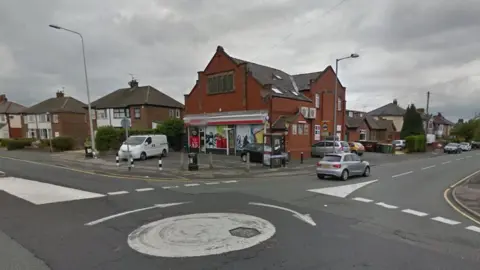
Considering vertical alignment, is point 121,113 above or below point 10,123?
above

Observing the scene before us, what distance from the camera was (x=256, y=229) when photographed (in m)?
6.73

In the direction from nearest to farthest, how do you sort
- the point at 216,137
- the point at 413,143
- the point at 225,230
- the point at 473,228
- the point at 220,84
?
the point at 225,230
the point at 473,228
the point at 216,137
the point at 220,84
the point at 413,143

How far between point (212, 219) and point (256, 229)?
1.33 metres

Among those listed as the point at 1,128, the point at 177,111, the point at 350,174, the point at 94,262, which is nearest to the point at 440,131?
the point at 177,111

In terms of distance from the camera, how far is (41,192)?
10828mm

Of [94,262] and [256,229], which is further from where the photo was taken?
[256,229]

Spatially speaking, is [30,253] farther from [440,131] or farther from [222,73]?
[440,131]

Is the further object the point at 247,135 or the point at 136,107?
the point at 136,107

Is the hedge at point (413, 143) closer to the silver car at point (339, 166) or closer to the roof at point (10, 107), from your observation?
the silver car at point (339, 166)

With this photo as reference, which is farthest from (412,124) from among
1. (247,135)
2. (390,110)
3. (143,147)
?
(143,147)

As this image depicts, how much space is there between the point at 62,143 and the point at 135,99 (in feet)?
39.5

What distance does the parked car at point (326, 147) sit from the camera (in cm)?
2621

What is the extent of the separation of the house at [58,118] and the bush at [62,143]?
522 inches

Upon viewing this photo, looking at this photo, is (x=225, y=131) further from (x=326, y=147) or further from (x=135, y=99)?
(x=135, y=99)
